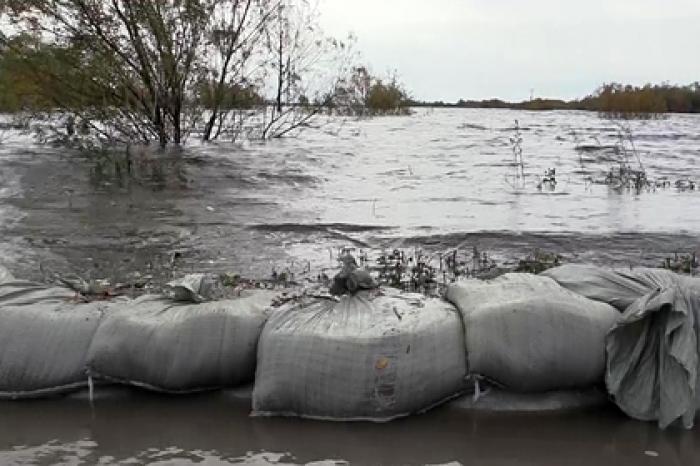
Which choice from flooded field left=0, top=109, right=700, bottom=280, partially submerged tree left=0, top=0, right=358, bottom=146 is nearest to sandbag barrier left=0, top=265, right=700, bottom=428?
flooded field left=0, top=109, right=700, bottom=280

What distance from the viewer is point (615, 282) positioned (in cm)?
278

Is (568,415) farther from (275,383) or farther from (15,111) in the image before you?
(15,111)

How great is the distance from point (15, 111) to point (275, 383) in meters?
9.15

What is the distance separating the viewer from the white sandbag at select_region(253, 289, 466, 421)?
2.45 m

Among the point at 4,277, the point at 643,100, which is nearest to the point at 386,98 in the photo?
the point at 643,100

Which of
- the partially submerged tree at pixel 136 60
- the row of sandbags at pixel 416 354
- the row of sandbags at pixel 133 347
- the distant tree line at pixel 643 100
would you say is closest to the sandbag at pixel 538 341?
the row of sandbags at pixel 416 354

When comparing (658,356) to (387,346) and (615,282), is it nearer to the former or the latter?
(615,282)

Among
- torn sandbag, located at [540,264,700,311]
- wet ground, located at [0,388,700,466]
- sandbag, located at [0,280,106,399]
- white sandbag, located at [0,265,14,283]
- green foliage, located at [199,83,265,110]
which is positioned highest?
green foliage, located at [199,83,265,110]

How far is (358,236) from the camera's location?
5074mm

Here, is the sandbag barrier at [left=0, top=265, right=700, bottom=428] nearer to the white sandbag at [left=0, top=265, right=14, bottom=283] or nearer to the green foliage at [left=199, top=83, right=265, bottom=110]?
the white sandbag at [left=0, top=265, right=14, bottom=283]

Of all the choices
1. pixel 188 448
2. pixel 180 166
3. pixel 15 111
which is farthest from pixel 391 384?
pixel 15 111

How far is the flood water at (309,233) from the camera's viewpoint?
7.41 ft

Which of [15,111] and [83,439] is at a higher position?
[15,111]

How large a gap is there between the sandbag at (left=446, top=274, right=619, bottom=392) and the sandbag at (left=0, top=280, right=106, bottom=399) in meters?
1.37
